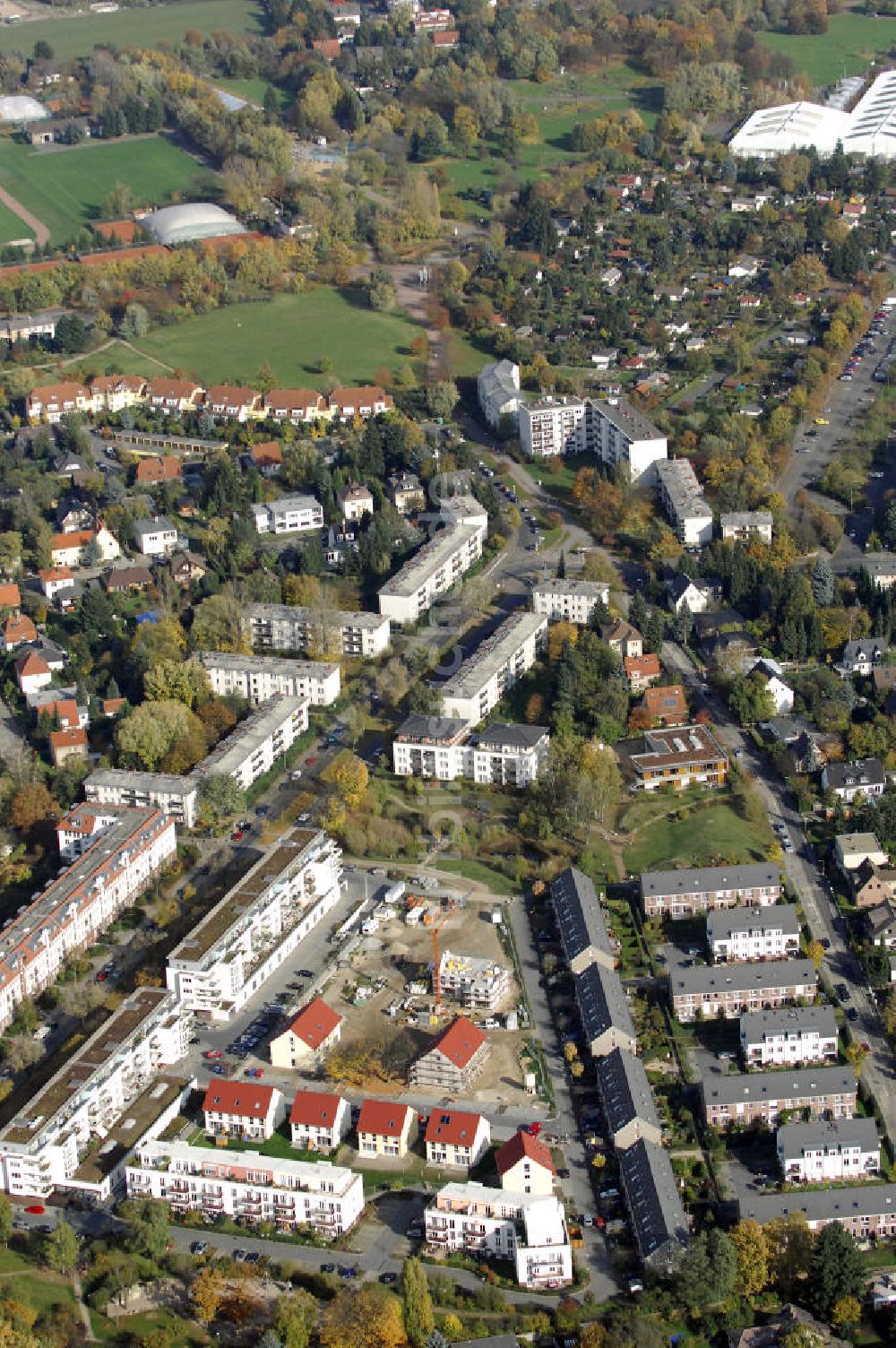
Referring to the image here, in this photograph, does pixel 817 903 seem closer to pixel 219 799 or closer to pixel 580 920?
pixel 580 920

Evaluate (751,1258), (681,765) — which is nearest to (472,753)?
(681,765)

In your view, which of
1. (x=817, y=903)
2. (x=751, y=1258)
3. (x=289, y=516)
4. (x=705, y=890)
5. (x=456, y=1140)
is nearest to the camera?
(x=751, y=1258)

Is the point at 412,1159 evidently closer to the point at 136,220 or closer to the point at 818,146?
the point at 136,220

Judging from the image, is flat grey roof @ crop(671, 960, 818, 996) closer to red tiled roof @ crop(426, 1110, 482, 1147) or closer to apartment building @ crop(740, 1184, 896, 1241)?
red tiled roof @ crop(426, 1110, 482, 1147)

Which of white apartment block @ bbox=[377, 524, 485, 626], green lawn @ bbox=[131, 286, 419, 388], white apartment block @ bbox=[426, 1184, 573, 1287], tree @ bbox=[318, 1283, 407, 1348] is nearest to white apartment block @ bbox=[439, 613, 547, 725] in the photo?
white apartment block @ bbox=[377, 524, 485, 626]

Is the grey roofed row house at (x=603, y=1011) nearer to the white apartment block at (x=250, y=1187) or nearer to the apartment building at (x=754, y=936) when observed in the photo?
the apartment building at (x=754, y=936)
